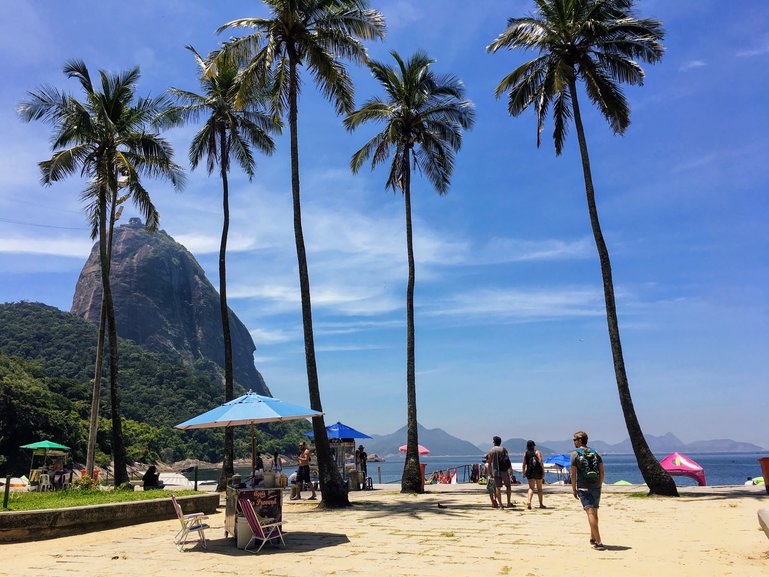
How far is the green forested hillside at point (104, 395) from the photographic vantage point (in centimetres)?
5656

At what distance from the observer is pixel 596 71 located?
61.7 feet

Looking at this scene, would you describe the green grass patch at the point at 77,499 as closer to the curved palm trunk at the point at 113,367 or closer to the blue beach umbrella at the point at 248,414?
the curved palm trunk at the point at 113,367

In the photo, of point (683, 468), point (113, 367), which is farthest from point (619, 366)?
point (113, 367)

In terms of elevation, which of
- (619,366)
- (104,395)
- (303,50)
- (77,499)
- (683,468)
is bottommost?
(683,468)

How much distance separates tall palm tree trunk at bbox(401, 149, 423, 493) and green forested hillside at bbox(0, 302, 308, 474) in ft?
142

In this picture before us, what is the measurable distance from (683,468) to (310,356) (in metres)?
22.3

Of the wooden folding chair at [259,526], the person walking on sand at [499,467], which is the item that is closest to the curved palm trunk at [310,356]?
the person walking on sand at [499,467]

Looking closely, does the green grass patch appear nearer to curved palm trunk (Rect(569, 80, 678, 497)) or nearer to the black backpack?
the black backpack

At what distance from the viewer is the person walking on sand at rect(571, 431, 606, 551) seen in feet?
26.3

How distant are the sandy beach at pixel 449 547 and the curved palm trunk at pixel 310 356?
1302mm

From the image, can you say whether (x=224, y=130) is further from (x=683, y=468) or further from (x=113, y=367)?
(x=683, y=468)

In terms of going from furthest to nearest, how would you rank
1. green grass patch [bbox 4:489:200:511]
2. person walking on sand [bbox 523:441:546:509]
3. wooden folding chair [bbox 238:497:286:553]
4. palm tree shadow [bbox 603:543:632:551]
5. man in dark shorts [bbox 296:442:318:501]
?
man in dark shorts [bbox 296:442:318:501], person walking on sand [bbox 523:441:546:509], green grass patch [bbox 4:489:200:511], wooden folding chair [bbox 238:497:286:553], palm tree shadow [bbox 603:543:632:551]

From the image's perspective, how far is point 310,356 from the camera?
1566 cm

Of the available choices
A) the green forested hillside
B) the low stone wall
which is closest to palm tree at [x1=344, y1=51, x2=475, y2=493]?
the low stone wall
